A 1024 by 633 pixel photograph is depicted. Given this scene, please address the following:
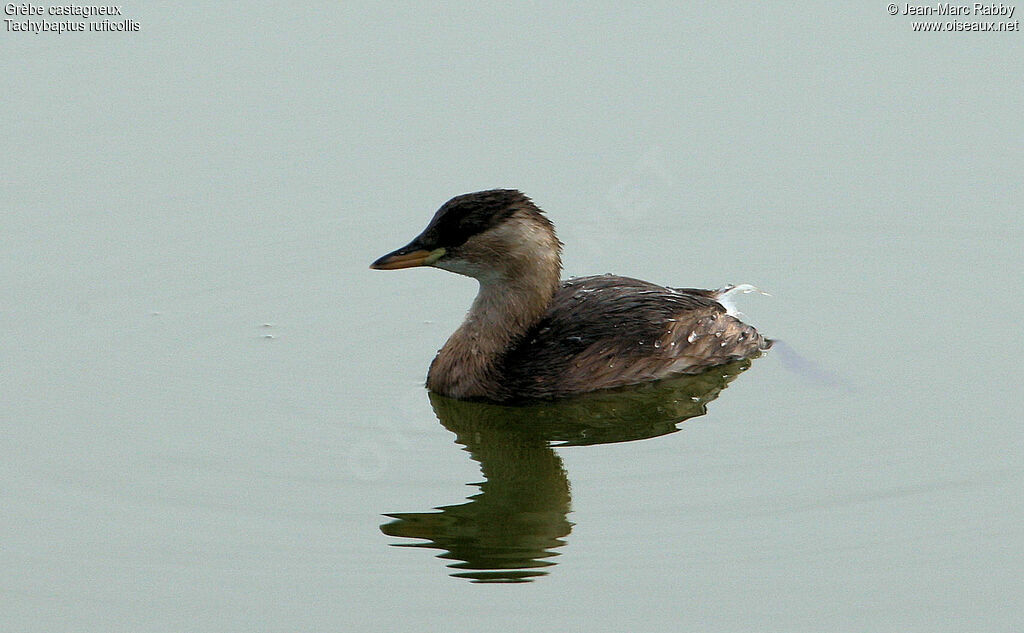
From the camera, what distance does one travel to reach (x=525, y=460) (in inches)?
336

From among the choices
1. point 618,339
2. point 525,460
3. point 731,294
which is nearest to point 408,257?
point 618,339

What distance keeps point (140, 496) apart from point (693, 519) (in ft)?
8.53

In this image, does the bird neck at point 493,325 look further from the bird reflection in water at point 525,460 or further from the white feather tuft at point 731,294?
the white feather tuft at point 731,294

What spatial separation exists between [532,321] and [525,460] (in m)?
1.15

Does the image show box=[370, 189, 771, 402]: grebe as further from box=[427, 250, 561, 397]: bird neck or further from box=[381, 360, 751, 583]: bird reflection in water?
box=[381, 360, 751, 583]: bird reflection in water

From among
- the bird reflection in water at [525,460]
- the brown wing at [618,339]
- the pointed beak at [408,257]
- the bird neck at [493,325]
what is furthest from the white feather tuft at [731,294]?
the pointed beak at [408,257]

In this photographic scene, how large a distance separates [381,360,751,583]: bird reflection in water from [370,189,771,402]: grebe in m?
0.11

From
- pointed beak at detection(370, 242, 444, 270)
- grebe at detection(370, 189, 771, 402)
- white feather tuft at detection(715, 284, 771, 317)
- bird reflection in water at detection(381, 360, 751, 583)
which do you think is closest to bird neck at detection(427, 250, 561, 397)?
grebe at detection(370, 189, 771, 402)

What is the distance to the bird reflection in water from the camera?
24.4ft

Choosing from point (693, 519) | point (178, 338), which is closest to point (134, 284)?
point (178, 338)

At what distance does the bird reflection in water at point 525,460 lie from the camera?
7430mm

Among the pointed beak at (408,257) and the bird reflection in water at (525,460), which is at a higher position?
the pointed beak at (408,257)

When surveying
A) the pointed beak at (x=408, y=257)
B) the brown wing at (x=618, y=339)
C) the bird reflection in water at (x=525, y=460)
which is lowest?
the bird reflection in water at (x=525, y=460)

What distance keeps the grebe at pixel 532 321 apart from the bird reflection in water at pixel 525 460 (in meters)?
0.11
